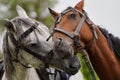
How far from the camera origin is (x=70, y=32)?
18.9 ft

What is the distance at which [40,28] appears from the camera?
21.5 feet

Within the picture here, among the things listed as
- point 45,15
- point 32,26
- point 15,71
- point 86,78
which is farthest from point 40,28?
point 45,15

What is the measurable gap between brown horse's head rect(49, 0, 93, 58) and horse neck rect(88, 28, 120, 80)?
229 millimetres

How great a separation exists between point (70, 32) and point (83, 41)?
0.81 ft

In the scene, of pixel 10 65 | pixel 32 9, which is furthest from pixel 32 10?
pixel 10 65

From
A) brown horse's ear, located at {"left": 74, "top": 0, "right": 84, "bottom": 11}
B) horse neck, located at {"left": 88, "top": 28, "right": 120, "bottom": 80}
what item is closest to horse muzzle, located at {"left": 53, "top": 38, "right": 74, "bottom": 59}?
horse neck, located at {"left": 88, "top": 28, "right": 120, "bottom": 80}

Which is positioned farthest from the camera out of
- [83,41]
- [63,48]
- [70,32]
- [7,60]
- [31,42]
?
[7,60]

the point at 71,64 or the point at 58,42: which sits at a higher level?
the point at 58,42

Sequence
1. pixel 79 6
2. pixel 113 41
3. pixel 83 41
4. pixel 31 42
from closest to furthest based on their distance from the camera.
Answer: pixel 83 41 → pixel 79 6 → pixel 113 41 → pixel 31 42

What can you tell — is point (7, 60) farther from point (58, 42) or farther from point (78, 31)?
point (78, 31)

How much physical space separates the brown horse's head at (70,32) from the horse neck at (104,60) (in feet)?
0.75

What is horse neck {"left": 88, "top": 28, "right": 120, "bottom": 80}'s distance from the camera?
604 centimetres

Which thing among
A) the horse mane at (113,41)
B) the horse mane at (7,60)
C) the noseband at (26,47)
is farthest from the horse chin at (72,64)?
the horse mane at (7,60)

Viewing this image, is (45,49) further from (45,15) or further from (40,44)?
→ (45,15)
